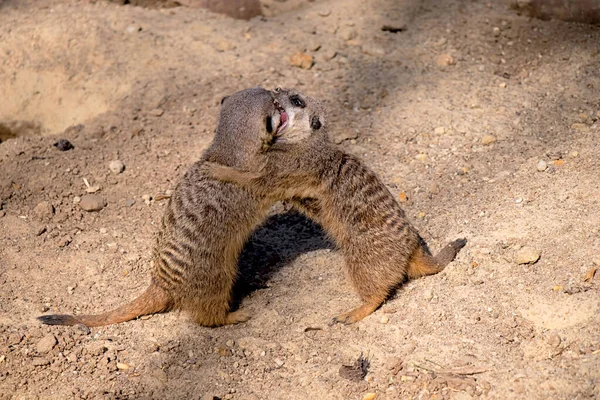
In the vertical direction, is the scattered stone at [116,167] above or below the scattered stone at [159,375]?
above

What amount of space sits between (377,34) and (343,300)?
214cm

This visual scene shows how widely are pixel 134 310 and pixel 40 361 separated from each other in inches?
15.3

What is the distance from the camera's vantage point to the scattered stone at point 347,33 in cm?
436

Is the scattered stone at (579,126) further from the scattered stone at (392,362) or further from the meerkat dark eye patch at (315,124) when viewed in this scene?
the scattered stone at (392,362)

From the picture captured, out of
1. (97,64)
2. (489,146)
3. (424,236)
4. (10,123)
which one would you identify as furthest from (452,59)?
(10,123)

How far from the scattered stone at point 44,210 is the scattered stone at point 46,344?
861 mm

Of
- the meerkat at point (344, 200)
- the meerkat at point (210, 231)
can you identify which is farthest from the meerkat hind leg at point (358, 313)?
the meerkat at point (210, 231)

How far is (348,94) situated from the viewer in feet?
13.0

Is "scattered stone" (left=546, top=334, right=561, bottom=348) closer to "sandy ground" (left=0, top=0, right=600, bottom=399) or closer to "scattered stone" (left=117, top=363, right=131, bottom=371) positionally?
"sandy ground" (left=0, top=0, right=600, bottom=399)

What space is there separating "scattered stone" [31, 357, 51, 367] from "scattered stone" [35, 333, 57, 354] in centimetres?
4

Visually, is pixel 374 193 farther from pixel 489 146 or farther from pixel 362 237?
pixel 489 146

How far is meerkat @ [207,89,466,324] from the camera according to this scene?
2719 mm

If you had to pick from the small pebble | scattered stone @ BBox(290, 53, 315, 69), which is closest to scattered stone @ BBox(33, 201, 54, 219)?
the small pebble

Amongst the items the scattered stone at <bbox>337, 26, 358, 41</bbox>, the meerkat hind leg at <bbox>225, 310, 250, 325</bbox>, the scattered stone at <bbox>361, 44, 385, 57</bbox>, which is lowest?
the meerkat hind leg at <bbox>225, 310, 250, 325</bbox>
